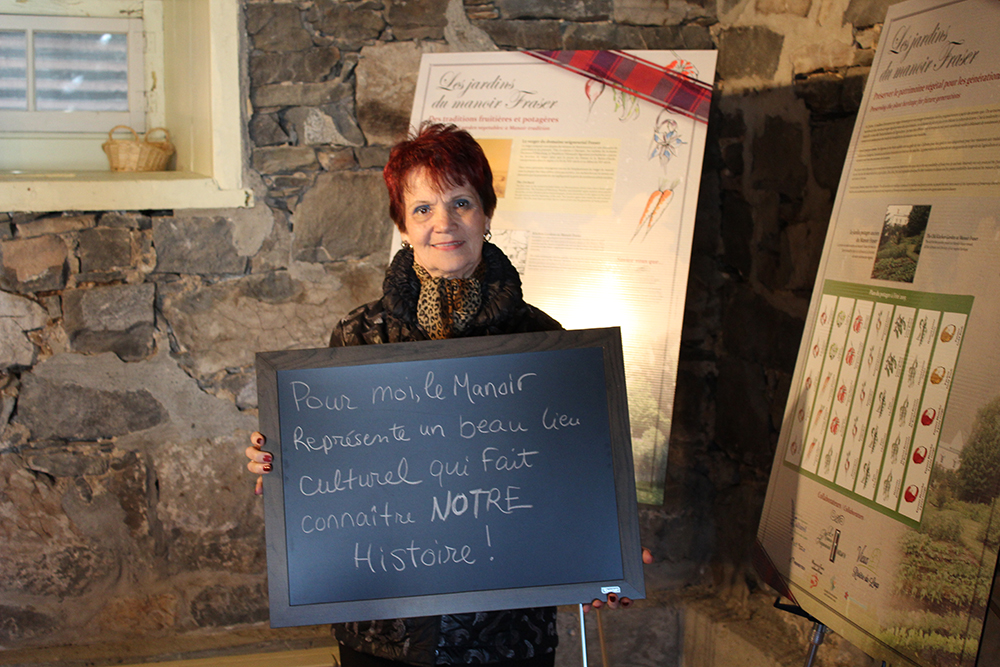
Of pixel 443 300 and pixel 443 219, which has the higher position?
pixel 443 219

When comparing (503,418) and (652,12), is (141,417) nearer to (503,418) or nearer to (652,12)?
(503,418)

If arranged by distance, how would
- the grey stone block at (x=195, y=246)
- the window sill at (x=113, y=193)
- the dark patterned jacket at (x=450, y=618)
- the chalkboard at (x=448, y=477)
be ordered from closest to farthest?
the chalkboard at (x=448, y=477) < the dark patterned jacket at (x=450, y=618) < the window sill at (x=113, y=193) < the grey stone block at (x=195, y=246)

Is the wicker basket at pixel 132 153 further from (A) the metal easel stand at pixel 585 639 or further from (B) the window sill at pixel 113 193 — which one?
(A) the metal easel stand at pixel 585 639

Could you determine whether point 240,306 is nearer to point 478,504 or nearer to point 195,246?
point 195,246

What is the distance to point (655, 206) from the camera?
70.1 inches

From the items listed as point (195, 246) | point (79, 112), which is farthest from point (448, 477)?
point (79, 112)

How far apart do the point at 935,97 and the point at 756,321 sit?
0.87 meters

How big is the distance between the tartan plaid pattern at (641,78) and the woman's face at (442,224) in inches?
30.7

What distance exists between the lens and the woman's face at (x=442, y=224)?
4.06ft

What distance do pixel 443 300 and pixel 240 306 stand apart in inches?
40.7

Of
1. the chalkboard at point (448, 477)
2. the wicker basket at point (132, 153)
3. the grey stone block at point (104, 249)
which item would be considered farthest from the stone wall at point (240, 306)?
the chalkboard at point (448, 477)

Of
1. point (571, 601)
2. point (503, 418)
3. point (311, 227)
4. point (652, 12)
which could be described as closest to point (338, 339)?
point (503, 418)

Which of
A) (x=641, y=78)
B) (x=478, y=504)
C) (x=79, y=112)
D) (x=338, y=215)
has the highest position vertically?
(x=641, y=78)

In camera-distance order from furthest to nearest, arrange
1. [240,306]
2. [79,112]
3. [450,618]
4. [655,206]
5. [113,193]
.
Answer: [79,112], [240,306], [113,193], [655,206], [450,618]
